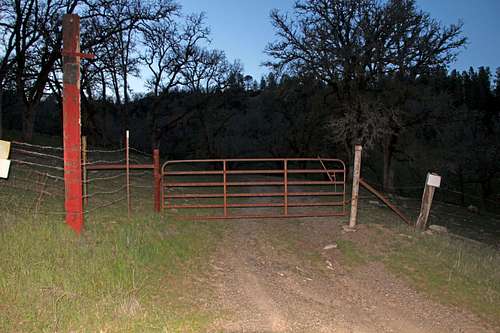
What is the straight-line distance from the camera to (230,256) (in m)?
8.38

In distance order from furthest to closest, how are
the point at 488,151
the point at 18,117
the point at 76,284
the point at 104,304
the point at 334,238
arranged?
1. the point at 18,117
2. the point at 488,151
3. the point at 334,238
4. the point at 76,284
5. the point at 104,304

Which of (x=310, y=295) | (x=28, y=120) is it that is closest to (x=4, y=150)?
(x=310, y=295)

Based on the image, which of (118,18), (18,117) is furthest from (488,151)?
(18,117)

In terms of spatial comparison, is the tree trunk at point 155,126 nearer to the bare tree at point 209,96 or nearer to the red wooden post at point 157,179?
the bare tree at point 209,96

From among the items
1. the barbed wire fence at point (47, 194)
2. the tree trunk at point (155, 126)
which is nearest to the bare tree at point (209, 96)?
the tree trunk at point (155, 126)

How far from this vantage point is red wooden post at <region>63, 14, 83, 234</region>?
759 cm

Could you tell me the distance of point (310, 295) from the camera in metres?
6.71

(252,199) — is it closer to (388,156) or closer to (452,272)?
(452,272)

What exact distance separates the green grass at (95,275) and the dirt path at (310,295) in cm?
48

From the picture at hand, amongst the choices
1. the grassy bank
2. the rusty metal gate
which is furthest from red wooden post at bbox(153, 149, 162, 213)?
the grassy bank

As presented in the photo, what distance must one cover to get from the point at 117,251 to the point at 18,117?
45222mm

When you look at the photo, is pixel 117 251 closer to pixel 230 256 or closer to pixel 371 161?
pixel 230 256

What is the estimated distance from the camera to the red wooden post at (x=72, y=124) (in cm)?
759

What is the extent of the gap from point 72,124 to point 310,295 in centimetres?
462
